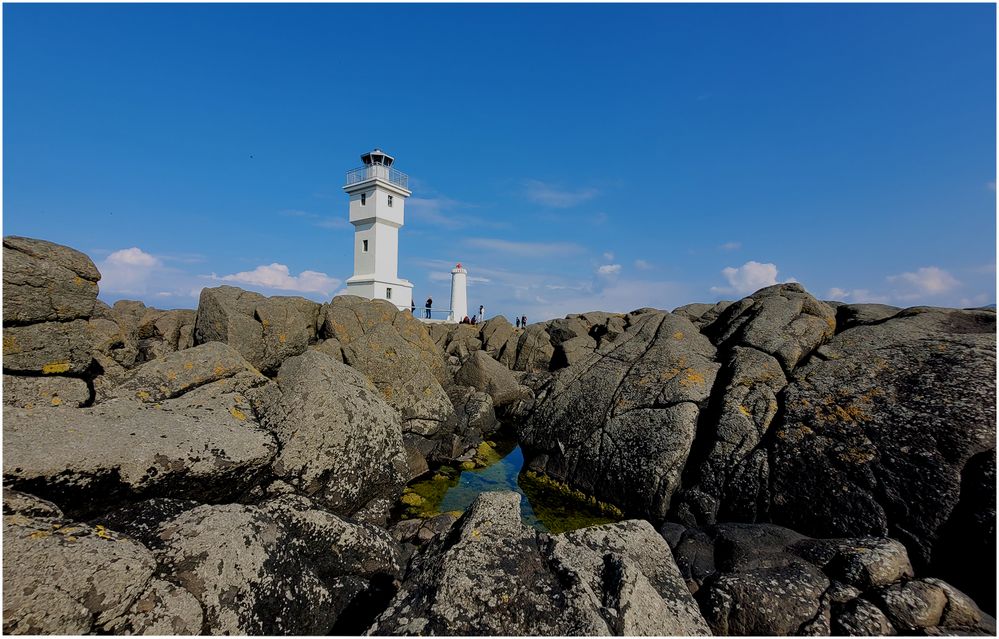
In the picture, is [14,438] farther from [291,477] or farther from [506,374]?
[506,374]

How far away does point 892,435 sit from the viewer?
10.9m

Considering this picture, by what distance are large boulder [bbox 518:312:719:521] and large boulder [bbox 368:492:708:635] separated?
22.1 ft

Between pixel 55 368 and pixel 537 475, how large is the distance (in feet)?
43.8

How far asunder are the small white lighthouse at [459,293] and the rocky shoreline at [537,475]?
52397 mm

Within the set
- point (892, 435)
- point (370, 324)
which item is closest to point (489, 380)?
point (370, 324)

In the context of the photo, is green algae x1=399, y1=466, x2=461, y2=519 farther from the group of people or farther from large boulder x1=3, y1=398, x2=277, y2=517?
the group of people

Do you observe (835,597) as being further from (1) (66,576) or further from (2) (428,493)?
(2) (428,493)

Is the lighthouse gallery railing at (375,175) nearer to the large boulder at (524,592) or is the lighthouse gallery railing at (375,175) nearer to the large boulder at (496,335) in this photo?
the large boulder at (496,335)

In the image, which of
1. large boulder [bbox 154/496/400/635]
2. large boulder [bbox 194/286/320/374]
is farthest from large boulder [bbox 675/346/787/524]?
large boulder [bbox 194/286/320/374]

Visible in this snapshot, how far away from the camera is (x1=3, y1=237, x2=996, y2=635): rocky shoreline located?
6109 millimetres

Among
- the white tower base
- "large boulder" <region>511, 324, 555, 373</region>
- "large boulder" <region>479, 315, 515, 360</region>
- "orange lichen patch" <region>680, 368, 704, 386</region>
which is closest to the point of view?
"orange lichen patch" <region>680, 368, 704, 386</region>

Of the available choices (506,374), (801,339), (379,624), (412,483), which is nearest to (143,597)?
(379,624)

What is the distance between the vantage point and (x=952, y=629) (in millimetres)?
6562

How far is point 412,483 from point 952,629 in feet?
43.1
